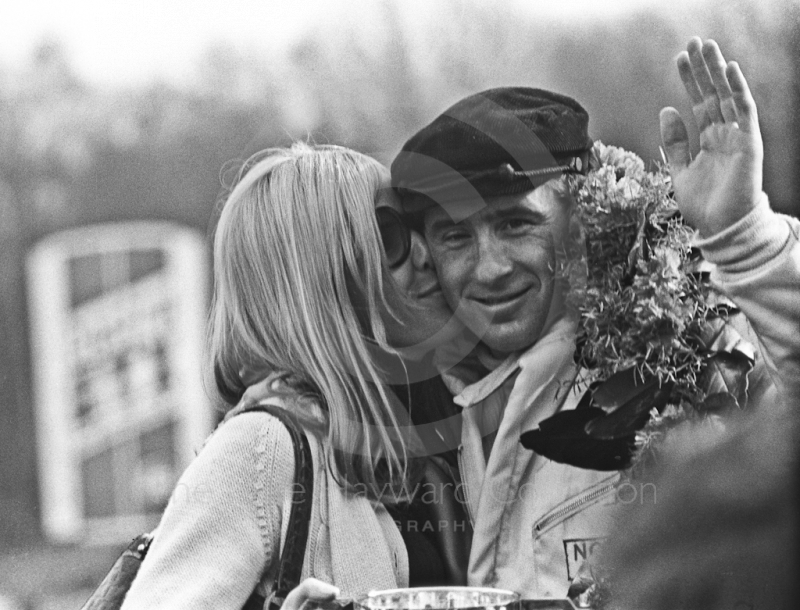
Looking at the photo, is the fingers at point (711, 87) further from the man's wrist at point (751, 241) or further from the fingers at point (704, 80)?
the man's wrist at point (751, 241)

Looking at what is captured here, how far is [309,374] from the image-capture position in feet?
6.70

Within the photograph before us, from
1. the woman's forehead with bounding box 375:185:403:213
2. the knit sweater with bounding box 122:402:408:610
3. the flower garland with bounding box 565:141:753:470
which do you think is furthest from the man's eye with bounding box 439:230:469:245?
the knit sweater with bounding box 122:402:408:610

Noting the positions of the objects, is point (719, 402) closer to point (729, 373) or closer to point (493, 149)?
point (729, 373)

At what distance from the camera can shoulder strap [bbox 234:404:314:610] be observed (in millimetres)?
1874

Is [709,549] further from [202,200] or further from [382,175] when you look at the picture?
[202,200]

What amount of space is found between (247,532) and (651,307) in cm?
79

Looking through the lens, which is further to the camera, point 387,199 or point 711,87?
point 387,199

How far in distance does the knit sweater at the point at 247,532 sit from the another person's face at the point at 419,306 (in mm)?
353

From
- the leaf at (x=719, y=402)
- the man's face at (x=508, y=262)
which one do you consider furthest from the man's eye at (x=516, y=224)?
the leaf at (x=719, y=402)

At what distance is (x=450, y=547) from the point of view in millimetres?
2137

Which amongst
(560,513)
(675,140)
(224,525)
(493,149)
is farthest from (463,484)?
(675,140)

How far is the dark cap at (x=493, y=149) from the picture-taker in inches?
83.6

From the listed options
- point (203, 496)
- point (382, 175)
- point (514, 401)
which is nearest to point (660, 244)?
point (514, 401)

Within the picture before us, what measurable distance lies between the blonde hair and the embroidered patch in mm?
343
